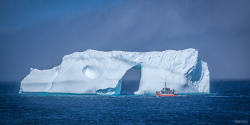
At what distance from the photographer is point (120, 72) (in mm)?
33125

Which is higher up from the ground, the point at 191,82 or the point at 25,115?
the point at 191,82

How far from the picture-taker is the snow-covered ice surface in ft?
108

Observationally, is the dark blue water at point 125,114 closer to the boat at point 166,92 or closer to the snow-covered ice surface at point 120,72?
the boat at point 166,92

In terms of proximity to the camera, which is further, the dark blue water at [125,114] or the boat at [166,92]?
the boat at [166,92]

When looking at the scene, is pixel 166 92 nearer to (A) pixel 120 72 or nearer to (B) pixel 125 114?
(A) pixel 120 72

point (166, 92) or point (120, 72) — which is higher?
point (120, 72)

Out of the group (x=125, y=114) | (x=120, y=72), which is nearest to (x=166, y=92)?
(x=120, y=72)

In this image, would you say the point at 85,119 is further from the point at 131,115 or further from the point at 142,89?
the point at 142,89

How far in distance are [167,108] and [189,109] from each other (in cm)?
182

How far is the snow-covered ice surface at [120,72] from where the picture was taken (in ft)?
108

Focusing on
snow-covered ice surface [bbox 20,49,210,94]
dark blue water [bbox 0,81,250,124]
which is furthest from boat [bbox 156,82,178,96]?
dark blue water [bbox 0,81,250,124]

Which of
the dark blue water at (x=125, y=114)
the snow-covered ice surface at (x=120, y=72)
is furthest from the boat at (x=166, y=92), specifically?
the dark blue water at (x=125, y=114)

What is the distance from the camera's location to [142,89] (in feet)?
109

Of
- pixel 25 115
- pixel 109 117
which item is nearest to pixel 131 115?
pixel 109 117
